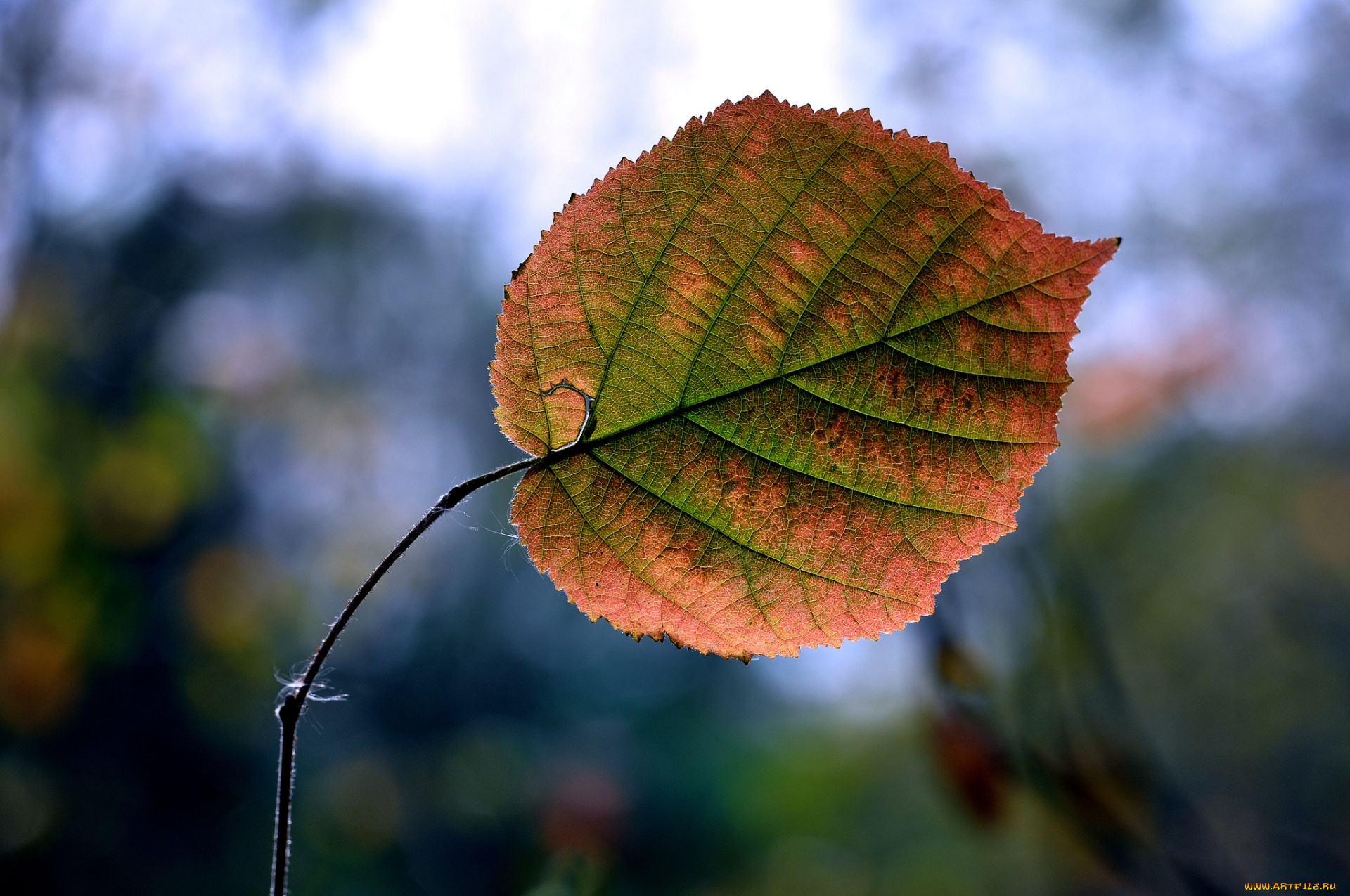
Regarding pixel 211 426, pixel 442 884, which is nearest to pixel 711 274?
pixel 211 426

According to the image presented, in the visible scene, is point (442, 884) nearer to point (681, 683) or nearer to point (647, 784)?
point (647, 784)

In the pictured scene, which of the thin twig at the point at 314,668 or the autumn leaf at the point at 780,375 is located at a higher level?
the autumn leaf at the point at 780,375

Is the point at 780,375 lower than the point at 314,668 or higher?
higher

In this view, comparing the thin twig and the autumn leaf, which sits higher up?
the autumn leaf
